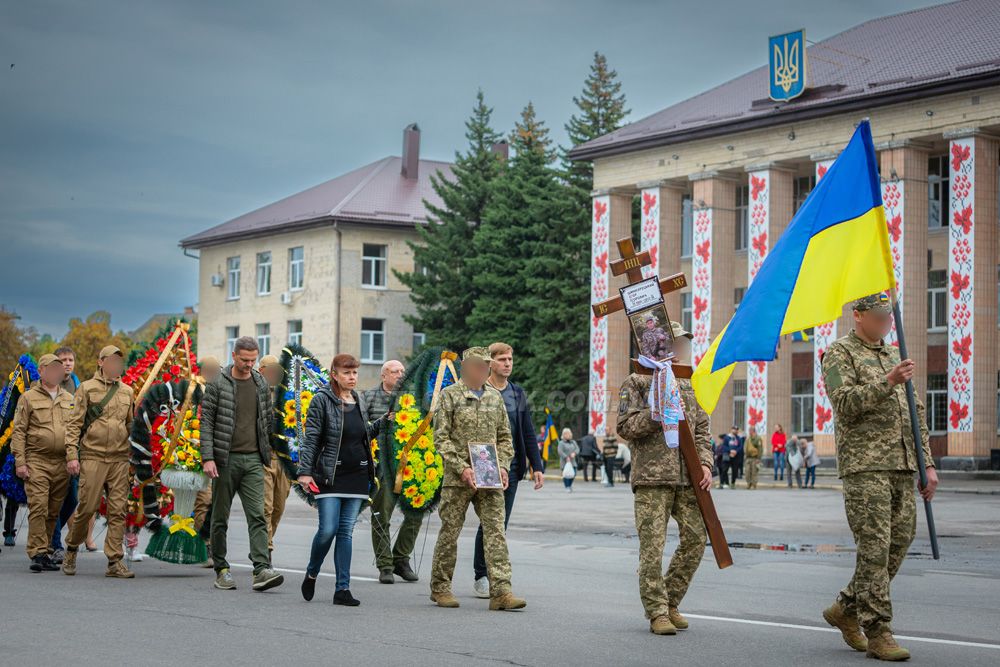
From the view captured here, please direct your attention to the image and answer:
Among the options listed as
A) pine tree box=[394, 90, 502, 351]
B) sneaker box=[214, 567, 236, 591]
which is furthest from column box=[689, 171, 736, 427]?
sneaker box=[214, 567, 236, 591]

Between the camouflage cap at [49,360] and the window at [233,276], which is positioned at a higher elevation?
the window at [233,276]

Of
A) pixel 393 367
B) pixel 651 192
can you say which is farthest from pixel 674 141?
pixel 393 367

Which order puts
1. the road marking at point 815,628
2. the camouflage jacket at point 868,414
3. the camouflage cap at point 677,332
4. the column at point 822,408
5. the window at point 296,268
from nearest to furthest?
the camouflage jacket at point 868,414 < the road marking at point 815,628 < the camouflage cap at point 677,332 < the column at point 822,408 < the window at point 296,268

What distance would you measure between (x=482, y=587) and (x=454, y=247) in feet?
170

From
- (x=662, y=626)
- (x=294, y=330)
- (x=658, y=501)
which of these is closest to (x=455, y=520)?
(x=658, y=501)

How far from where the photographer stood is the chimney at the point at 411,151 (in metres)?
72.2

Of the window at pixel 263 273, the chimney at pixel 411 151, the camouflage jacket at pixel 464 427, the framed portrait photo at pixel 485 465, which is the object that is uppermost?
the chimney at pixel 411 151

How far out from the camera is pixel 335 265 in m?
67.1

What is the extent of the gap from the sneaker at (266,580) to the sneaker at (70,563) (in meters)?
2.39

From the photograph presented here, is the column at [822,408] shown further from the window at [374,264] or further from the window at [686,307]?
the window at [374,264]

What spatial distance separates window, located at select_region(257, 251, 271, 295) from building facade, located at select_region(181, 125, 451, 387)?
52 millimetres

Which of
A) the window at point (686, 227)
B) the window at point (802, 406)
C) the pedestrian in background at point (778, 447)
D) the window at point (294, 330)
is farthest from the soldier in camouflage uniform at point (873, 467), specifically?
the window at point (294, 330)

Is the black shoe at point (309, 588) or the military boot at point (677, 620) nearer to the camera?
the military boot at point (677, 620)

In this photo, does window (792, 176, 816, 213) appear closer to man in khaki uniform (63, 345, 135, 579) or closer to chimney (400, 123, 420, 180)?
chimney (400, 123, 420, 180)
